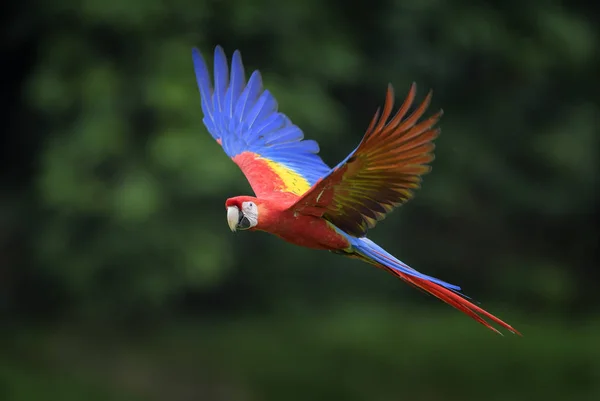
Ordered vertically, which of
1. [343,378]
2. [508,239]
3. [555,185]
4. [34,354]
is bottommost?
[34,354]

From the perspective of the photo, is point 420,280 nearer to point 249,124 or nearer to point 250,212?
point 250,212

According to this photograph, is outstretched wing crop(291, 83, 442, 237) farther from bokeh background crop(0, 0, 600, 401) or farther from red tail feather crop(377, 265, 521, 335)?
bokeh background crop(0, 0, 600, 401)

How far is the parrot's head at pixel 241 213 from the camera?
8.70 feet

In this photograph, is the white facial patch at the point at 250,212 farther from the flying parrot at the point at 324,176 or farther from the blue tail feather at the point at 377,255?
the blue tail feather at the point at 377,255

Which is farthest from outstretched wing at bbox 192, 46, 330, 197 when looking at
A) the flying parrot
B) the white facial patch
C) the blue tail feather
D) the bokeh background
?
the bokeh background

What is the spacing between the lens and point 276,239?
755 centimetres

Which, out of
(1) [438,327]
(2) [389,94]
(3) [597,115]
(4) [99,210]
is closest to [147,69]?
(4) [99,210]

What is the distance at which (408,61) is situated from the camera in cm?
750

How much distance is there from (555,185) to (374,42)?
7.32ft

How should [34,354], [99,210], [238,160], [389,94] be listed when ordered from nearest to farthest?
[389,94] < [238,160] < [99,210] < [34,354]

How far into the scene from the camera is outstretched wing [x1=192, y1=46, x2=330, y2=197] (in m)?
3.44

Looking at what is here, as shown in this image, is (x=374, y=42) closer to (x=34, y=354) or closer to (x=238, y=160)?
(x=34, y=354)

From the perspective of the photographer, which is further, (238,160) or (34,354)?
(34,354)

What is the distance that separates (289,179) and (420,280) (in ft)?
2.32
